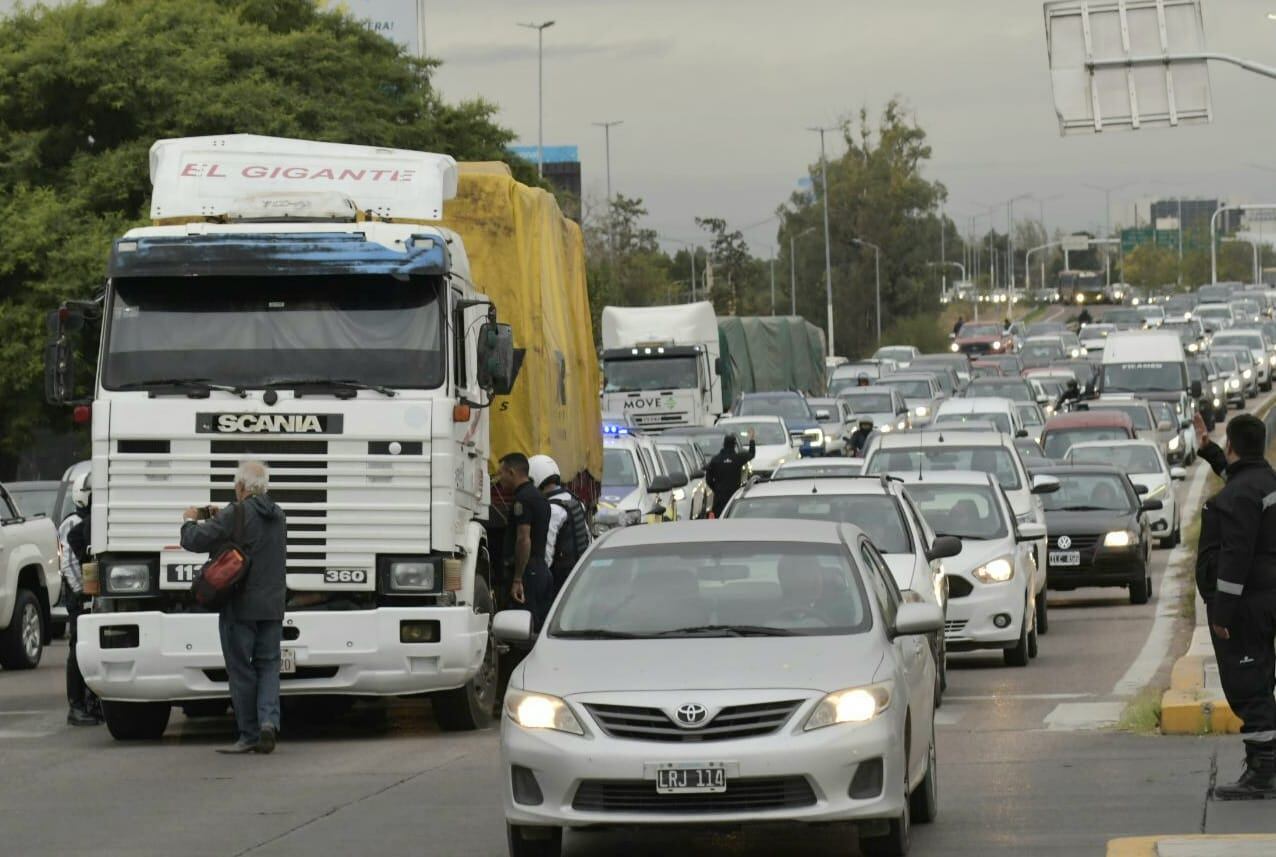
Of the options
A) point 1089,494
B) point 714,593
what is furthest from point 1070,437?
point 714,593

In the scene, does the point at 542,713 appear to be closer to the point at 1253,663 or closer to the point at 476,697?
the point at 1253,663

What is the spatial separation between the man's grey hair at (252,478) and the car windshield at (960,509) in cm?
786

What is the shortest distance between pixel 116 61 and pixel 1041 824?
40268 mm

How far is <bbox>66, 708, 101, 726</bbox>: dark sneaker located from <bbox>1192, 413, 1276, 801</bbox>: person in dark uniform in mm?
8892

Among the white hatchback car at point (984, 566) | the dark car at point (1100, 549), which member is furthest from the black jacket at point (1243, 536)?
the dark car at point (1100, 549)

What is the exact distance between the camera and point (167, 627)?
15.2 meters

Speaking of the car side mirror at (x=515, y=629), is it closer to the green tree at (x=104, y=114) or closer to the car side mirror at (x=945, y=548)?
the car side mirror at (x=945, y=548)

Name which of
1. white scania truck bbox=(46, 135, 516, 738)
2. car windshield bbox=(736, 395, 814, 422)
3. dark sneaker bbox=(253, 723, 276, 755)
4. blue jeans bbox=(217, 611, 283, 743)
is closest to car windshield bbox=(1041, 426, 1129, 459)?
car windshield bbox=(736, 395, 814, 422)

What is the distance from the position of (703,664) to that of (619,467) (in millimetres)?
20496

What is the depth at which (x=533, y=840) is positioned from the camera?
9656 mm

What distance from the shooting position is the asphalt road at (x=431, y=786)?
10812 millimetres

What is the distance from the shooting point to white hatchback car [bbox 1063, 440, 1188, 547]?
35156 mm

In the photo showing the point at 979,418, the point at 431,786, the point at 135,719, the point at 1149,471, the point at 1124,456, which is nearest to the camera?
the point at 431,786

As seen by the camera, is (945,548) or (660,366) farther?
(660,366)
